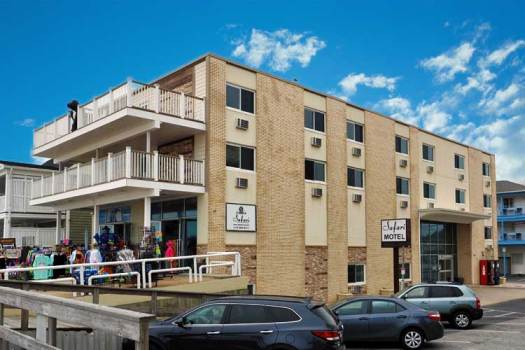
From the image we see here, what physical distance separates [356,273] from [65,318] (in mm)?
28190

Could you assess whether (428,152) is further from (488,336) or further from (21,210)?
(21,210)

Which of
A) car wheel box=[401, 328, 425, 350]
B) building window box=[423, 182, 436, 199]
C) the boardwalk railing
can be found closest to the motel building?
building window box=[423, 182, 436, 199]

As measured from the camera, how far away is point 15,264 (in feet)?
84.7

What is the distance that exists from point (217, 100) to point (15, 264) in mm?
11775

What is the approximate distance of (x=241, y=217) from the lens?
2477cm

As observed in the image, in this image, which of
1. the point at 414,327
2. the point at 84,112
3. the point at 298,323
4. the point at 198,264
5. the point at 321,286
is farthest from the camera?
the point at 321,286

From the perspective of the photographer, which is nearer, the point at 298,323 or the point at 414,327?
the point at 298,323

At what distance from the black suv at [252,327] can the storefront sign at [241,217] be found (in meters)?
14.3

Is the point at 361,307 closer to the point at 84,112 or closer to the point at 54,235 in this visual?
the point at 84,112

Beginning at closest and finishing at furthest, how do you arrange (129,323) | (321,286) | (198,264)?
(129,323) < (198,264) < (321,286)

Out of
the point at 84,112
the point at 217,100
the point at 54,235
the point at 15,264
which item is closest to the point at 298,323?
the point at 217,100

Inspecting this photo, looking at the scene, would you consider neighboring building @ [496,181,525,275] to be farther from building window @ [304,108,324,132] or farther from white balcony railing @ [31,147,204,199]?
white balcony railing @ [31,147,204,199]

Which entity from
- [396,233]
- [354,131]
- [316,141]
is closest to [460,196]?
[354,131]

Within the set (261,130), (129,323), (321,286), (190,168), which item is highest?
(261,130)
